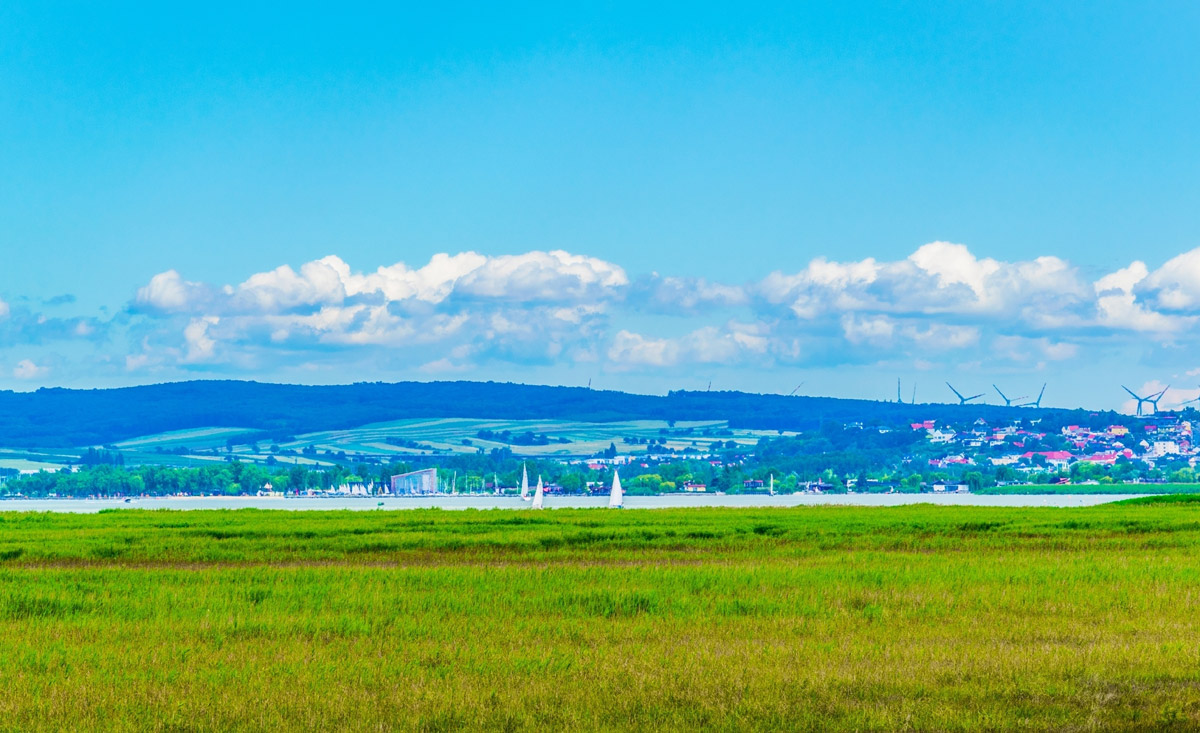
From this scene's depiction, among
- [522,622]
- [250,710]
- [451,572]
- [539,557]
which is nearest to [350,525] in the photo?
[539,557]

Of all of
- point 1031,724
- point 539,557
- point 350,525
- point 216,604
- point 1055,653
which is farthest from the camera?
point 350,525

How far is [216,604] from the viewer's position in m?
22.2

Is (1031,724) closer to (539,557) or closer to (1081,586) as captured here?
(1081,586)

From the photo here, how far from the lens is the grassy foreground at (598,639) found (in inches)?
542

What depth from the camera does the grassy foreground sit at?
13758mm

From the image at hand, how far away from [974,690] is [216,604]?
1358 centimetres

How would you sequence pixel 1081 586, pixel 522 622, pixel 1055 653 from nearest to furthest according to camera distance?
pixel 1055 653, pixel 522 622, pixel 1081 586

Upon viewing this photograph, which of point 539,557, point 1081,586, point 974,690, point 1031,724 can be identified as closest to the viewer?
point 1031,724

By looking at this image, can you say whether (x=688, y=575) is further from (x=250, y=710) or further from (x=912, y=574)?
(x=250, y=710)

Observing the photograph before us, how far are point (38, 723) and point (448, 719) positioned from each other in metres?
4.35

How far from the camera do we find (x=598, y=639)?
A: 1855 cm

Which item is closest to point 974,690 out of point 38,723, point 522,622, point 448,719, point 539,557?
point 448,719

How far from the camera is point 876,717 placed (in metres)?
13.3

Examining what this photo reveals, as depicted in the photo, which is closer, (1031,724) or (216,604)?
(1031,724)
